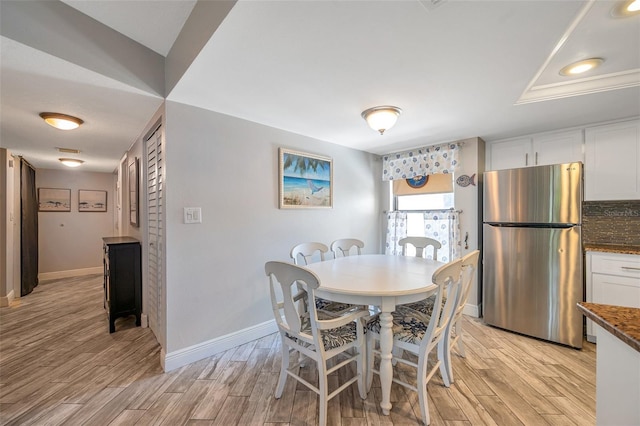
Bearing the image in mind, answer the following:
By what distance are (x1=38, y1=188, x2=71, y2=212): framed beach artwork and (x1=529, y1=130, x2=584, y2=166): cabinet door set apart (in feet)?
24.9

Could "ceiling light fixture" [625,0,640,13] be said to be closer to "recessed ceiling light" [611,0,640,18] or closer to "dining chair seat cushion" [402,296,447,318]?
"recessed ceiling light" [611,0,640,18]

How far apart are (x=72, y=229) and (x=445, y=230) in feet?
22.2

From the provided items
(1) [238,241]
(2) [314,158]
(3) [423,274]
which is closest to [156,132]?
(1) [238,241]

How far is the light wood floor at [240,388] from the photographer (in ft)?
5.08

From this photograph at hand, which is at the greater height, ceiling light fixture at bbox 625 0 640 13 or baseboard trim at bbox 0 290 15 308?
ceiling light fixture at bbox 625 0 640 13

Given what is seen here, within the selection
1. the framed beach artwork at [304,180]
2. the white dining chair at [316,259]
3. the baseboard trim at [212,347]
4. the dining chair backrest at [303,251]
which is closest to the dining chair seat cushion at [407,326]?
the white dining chair at [316,259]

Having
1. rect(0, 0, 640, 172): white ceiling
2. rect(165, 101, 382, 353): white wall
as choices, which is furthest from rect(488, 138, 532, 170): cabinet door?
rect(165, 101, 382, 353): white wall

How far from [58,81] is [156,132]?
27.6 inches

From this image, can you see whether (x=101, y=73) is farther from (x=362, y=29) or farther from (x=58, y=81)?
(x=362, y=29)

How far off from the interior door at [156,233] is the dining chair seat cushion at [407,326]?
5.51 feet

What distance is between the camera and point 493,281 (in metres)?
2.74

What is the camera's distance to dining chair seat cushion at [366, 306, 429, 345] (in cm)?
164

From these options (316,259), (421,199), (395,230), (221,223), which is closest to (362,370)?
(316,259)

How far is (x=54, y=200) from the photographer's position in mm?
4871
